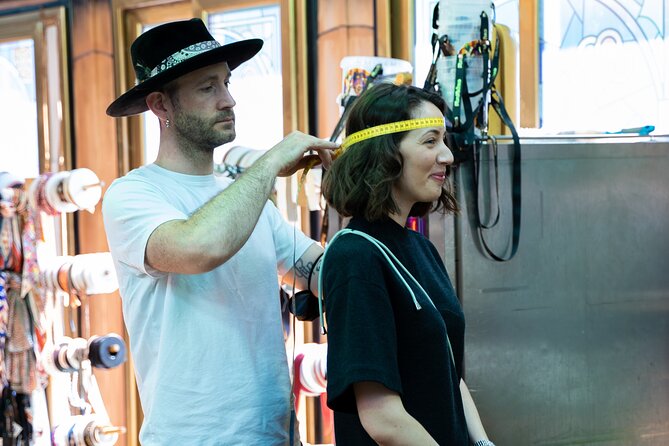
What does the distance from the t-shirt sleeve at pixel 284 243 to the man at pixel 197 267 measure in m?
0.08

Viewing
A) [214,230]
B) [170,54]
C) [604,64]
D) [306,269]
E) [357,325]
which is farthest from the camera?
[604,64]

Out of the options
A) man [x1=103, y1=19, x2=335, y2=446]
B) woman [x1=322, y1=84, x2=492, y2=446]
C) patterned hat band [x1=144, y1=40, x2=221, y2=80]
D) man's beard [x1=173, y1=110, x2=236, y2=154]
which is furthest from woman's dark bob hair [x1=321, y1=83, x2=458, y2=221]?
patterned hat band [x1=144, y1=40, x2=221, y2=80]

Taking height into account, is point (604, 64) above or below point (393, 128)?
above

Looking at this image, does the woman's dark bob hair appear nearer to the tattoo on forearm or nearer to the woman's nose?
the woman's nose

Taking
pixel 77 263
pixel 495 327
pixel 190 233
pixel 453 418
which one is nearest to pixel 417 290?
pixel 453 418

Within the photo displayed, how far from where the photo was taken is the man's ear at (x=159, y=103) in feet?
5.60

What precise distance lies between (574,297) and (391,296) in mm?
974

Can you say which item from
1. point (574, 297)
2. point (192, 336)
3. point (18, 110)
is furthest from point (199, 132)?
point (18, 110)

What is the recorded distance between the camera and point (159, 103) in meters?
1.72

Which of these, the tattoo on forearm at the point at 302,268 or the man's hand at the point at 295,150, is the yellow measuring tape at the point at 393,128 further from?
the tattoo on forearm at the point at 302,268

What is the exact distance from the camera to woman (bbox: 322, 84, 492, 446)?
134 centimetres

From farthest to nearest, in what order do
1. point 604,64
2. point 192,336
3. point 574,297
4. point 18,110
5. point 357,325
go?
point 18,110 → point 604,64 → point 574,297 → point 192,336 → point 357,325

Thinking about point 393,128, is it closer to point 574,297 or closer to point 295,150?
point 295,150

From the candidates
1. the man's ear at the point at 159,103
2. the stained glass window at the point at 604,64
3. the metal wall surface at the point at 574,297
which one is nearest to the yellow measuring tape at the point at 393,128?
the man's ear at the point at 159,103
